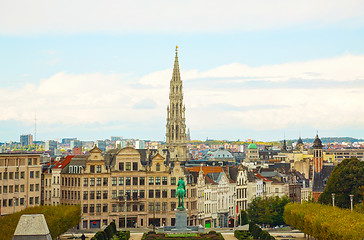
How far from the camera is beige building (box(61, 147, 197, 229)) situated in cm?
13638

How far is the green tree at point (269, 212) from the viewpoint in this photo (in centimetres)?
14050

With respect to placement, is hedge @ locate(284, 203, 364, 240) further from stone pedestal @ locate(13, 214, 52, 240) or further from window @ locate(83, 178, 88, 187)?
window @ locate(83, 178, 88, 187)

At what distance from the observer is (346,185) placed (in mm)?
128500

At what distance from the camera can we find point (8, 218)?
8575 centimetres

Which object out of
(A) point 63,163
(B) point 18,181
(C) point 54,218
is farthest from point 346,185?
(C) point 54,218

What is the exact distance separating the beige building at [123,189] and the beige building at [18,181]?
11730 millimetres

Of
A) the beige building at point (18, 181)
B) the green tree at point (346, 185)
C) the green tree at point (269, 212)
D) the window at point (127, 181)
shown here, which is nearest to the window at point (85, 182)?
the window at point (127, 181)

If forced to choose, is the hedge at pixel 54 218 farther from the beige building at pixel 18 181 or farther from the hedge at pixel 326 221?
the hedge at pixel 326 221

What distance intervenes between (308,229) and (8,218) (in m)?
36.6

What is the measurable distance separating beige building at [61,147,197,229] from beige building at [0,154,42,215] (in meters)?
11.7

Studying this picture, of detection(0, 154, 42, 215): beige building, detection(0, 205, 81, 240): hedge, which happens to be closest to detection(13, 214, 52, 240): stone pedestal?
detection(0, 205, 81, 240): hedge

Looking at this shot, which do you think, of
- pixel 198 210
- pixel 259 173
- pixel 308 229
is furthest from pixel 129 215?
pixel 259 173

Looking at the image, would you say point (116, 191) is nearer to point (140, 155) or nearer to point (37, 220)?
point (140, 155)

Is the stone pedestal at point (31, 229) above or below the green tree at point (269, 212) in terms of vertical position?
above
